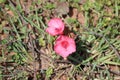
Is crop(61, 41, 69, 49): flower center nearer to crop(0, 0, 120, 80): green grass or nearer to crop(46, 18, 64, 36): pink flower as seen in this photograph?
crop(46, 18, 64, 36): pink flower

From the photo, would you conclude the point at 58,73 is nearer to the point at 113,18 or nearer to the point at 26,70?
the point at 26,70

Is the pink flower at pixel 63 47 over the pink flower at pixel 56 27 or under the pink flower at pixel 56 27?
under

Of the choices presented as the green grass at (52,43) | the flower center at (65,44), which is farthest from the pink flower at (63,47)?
the green grass at (52,43)

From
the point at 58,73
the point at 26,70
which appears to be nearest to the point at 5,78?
the point at 26,70

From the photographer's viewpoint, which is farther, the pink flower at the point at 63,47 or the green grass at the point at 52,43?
the green grass at the point at 52,43

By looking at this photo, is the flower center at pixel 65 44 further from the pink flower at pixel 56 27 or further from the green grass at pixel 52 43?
the green grass at pixel 52 43
